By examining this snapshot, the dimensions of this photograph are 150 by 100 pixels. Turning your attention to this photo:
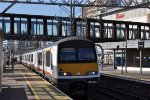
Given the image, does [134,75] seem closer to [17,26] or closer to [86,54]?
[86,54]

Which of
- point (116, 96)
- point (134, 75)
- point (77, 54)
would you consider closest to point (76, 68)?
point (77, 54)

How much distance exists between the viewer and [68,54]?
20.6m

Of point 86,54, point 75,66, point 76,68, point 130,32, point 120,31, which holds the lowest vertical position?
point 76,68

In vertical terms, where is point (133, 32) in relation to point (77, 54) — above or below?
above

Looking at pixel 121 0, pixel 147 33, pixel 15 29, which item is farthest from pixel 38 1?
pixel 147 33

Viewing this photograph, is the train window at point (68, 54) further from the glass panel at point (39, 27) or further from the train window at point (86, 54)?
the glass panel at point (39, 27)

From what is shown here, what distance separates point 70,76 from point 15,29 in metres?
68.4

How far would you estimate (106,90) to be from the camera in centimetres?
2819

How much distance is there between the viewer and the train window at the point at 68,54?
2047cm

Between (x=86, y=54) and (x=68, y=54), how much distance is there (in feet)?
3.03

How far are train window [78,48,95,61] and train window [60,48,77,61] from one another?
1.01 ft

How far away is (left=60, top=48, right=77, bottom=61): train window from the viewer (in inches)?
806

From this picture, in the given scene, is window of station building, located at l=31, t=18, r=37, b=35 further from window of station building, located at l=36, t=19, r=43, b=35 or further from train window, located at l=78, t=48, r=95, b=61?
train window, located at l=78, t=48, r=95, b=61

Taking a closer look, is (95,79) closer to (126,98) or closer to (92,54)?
(92,54)
